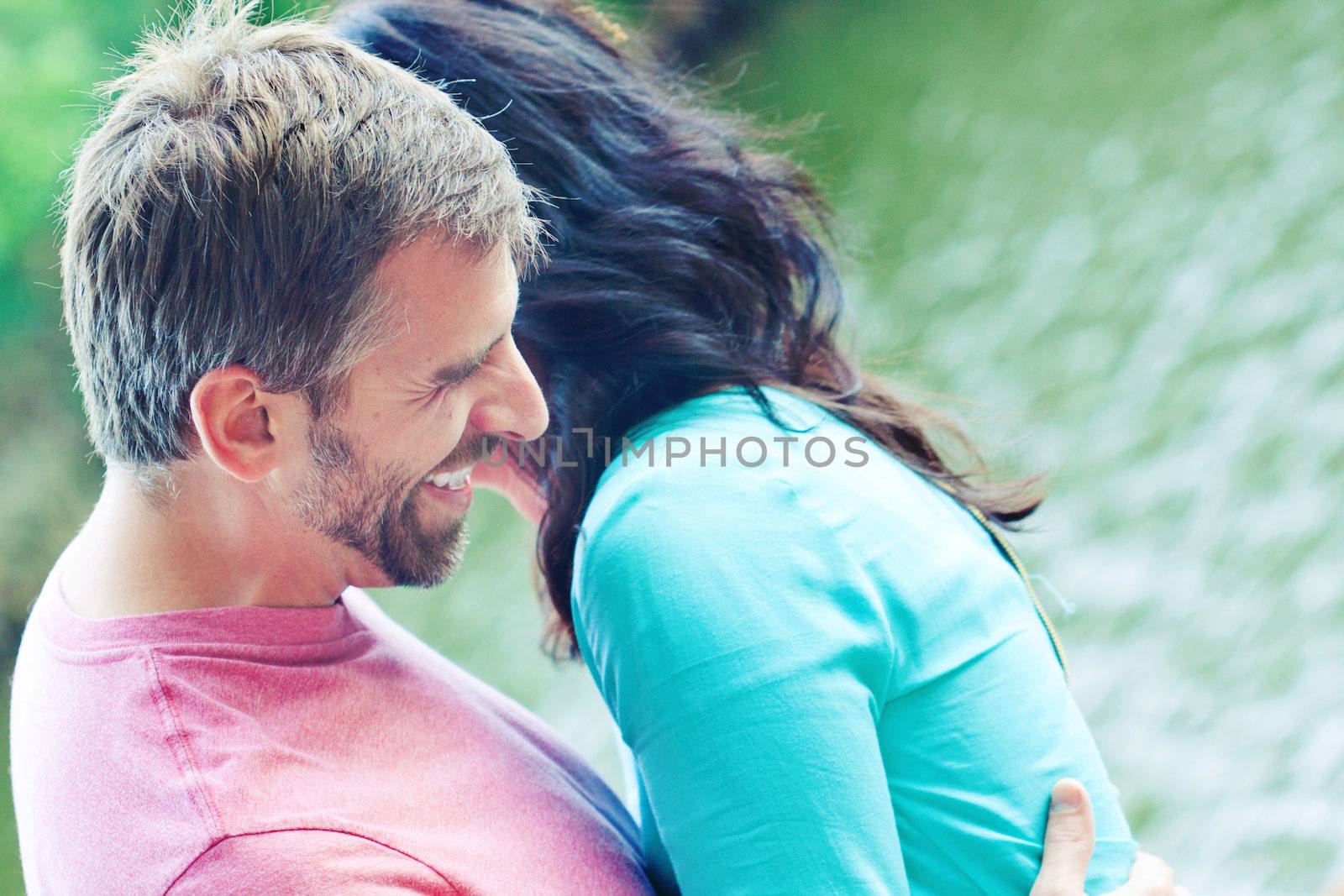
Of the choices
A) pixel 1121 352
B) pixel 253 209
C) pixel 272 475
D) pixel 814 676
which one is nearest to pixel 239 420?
pixel 272 475

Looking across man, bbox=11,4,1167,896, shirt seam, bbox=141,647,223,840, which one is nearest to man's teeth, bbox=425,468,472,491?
man, bbox=11,4,1167,896

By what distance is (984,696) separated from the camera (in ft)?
3.03

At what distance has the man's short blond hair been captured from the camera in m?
0.86

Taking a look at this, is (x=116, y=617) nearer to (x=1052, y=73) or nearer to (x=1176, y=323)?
(x=1176, y=323)

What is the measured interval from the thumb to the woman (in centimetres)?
1

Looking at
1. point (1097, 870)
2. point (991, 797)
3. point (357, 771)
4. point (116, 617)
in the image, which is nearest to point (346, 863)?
point (357, 771)

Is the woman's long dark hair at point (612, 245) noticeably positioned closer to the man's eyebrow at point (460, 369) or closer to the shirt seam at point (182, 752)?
the man's eyebrow at point (460, 369)

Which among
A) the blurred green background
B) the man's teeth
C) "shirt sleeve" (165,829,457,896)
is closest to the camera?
"shirt sleeve" (165,829,457,896)

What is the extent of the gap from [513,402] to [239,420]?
0.71ft

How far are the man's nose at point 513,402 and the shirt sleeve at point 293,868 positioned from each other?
35 cm

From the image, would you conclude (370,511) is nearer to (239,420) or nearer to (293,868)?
(239,420)

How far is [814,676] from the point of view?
0.83 meters

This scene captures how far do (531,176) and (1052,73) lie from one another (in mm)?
3901

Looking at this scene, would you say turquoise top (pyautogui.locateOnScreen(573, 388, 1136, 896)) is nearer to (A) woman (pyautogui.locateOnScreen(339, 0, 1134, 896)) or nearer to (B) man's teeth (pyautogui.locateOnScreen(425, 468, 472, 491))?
(A) woman (pyautogui.locateOnScreen(339, 0, 1134, 896))
